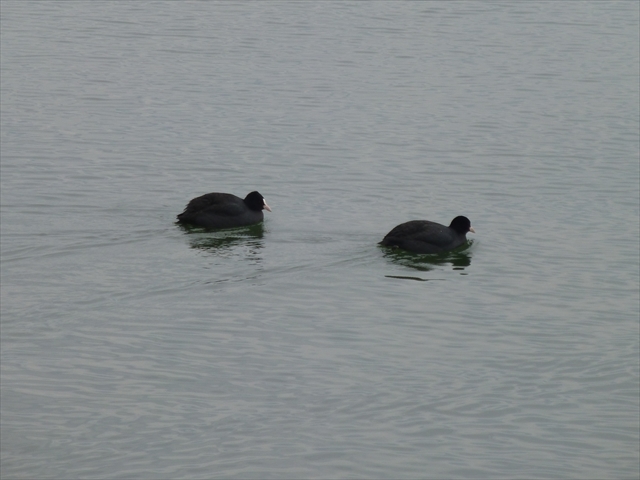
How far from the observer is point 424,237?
22.5 meters

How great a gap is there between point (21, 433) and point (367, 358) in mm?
4742

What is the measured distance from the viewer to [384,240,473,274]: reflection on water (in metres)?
22.2

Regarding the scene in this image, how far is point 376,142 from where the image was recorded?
30.7 metres

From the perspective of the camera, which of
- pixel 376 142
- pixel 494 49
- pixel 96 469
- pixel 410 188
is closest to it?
pixel 96 469

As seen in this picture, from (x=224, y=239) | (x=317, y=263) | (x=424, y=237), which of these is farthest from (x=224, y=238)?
(x=424, y=237)

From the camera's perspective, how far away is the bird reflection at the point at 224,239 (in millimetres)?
22516

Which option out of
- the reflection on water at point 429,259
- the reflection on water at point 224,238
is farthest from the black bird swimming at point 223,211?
the reflection on water at point 429,259

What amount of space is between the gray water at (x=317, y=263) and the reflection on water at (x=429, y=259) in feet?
0.22

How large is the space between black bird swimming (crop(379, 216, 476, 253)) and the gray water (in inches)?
10.4

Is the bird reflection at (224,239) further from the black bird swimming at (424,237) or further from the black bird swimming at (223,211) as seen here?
the black bird swimming at (424,237)

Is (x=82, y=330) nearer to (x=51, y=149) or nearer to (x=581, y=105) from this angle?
(x=51, y=149)

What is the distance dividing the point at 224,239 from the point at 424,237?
345 cm

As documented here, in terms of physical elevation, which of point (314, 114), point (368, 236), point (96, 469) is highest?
point (314, 114)

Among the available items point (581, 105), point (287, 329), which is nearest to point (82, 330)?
point (287, 329)
